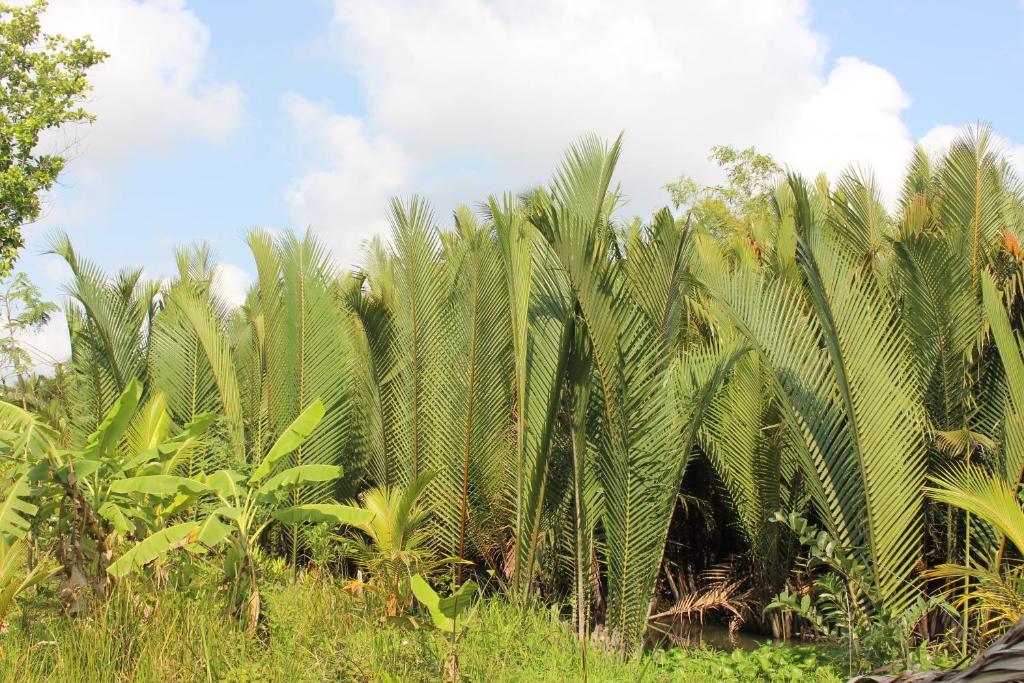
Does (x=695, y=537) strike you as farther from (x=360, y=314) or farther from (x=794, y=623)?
(x=360, y=314)

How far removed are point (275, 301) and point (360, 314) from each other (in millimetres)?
1163

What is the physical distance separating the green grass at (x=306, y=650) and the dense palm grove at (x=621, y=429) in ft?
0.84

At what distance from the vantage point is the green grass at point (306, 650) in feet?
14.9

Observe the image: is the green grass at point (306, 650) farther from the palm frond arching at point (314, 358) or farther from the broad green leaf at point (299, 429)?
the palm frond arching at point (314, 358)

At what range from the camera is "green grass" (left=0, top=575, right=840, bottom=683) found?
14.9 feet

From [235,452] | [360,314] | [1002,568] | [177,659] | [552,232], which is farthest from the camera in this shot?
[235,452]

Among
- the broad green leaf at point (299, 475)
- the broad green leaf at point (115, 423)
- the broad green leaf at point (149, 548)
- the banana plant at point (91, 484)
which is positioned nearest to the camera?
the banana plant at point (91, 484)

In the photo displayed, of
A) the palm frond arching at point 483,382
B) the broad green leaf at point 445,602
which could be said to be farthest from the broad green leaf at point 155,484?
the palm frond arching at point 483,382

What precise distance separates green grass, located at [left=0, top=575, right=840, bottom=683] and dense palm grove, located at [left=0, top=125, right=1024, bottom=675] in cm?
26

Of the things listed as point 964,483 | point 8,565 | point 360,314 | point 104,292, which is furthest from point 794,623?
point 104,292

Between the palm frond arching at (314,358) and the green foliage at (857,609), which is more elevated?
the palm frond arching at (314,358)

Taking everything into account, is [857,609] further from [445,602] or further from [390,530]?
[390,530]

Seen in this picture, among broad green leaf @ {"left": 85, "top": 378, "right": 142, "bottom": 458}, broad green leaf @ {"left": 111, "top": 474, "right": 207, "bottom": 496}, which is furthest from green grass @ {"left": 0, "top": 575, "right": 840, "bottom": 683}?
broad green leaf @ {"left": 85, "top": 378, "right": 142, "bottom": 458}

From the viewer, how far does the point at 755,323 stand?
17.6 ft
